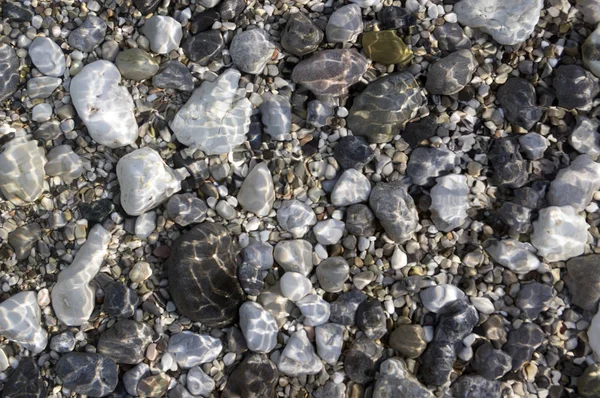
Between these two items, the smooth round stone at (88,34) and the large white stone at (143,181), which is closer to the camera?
the large white stone at (143,181)


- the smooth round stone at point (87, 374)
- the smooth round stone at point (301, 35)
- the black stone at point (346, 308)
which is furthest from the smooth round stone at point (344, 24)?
the smooth round stone at point (87, 374)

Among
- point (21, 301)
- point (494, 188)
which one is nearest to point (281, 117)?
point (494, 188)

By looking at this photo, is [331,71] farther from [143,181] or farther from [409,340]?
[409,340]

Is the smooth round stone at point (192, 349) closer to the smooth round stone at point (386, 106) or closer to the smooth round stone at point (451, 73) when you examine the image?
the smooth round stone at point (386, 106)

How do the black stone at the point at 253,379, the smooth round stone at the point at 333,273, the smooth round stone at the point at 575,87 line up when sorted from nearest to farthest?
1. the black stone at the point at 253,379
2. the smooth round stone at the point at 333,273
3. the smooth round stone at the point at 575,87

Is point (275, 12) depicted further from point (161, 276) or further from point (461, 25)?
point (161, 276)
